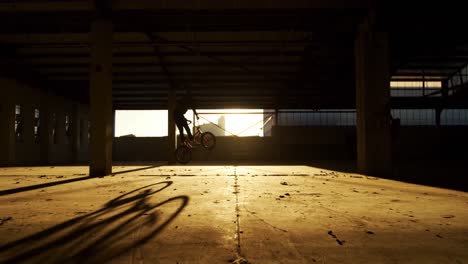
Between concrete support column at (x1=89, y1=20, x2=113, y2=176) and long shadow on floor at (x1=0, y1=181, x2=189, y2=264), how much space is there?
590 cm

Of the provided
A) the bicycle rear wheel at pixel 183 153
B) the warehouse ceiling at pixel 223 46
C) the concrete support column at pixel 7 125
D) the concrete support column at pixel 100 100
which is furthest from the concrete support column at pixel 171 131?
the concrete support column at pixel 100 100

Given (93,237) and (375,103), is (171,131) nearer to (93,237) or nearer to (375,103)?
(375,103)

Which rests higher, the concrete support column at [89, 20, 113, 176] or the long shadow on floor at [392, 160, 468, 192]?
the concrete support column at [89, 20, 113, 176]

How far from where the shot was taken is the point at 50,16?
9953 millimetres

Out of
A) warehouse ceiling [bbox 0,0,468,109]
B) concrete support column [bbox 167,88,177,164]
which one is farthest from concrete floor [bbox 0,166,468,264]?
concrete support column [bbox 167,88,177,164]

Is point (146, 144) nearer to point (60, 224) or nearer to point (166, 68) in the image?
point (166, 68)

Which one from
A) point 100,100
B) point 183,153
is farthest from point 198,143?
point 100,100

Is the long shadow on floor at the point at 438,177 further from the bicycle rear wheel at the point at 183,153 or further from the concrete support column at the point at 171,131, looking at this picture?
the concrete support column at the point at 171,131

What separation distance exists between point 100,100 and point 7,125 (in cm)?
1139

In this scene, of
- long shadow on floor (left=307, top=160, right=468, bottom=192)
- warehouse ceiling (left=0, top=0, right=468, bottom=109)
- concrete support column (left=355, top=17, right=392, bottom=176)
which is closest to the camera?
long shadow on floor (left=307, top=160, right=468, bottom=192)

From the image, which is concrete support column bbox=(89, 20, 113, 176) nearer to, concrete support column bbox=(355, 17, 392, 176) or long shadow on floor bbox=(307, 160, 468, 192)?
concrete support column bbox=(355, 17, 392, 176)

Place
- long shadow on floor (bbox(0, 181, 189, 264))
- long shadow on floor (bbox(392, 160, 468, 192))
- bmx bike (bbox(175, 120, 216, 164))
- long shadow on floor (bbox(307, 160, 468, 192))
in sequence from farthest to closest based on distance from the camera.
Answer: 1. bmx bike (bbox(175, 120, 216, 164))
2. long shadow on floor (bbox(307, 160, 468, 192))
3. long shadow on floor (bbox(392, 160, 468, 192))
4. long shadow on floor (bbox(0, 181, 189, 264))

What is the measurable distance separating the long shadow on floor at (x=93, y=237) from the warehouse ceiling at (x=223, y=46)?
627 cm

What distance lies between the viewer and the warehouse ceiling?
979cm
